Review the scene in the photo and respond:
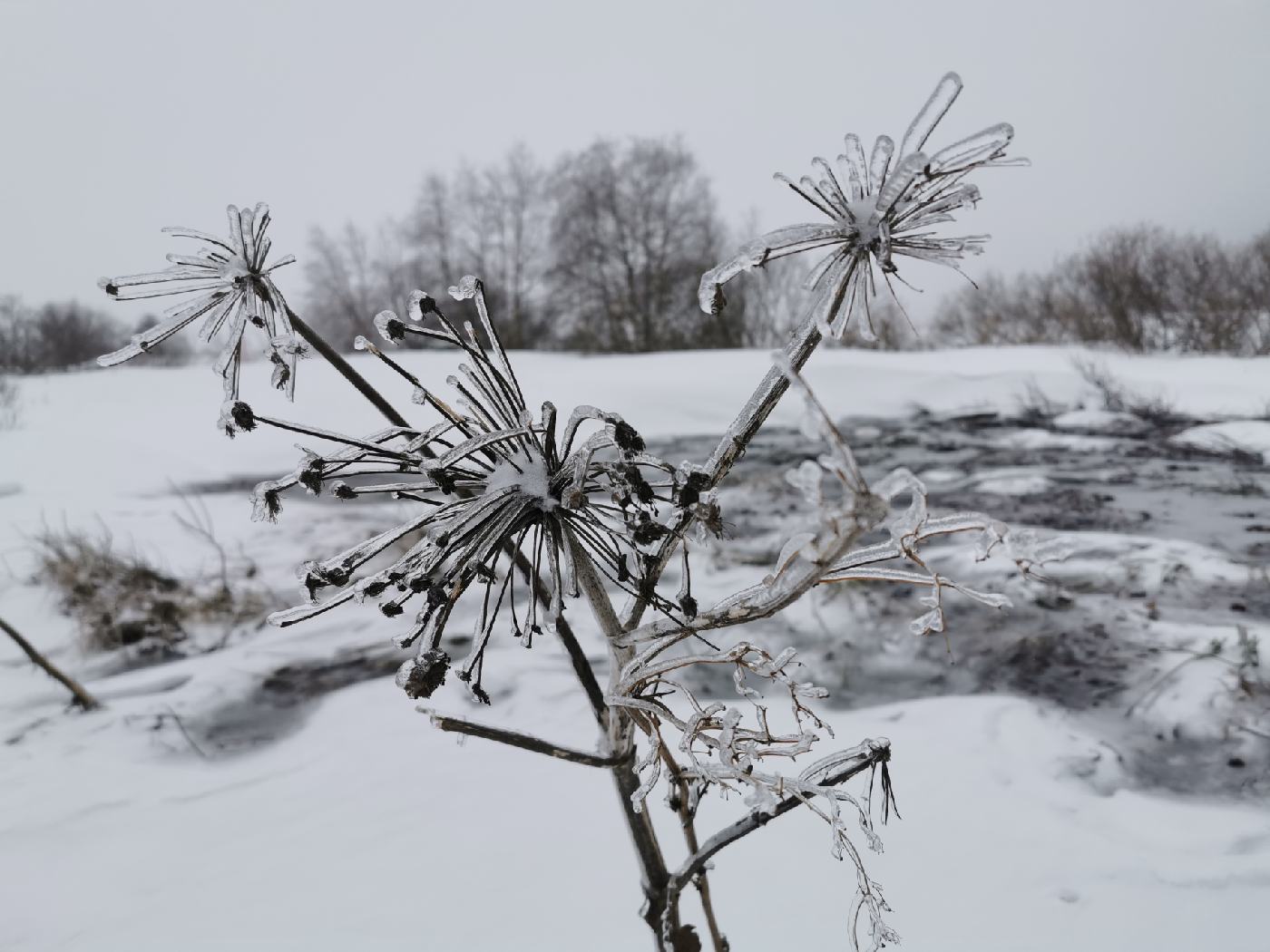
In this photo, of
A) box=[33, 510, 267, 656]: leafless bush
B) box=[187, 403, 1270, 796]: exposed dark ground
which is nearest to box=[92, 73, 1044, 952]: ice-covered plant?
box=[187, 403, 1270, 796]: exposed dark ground

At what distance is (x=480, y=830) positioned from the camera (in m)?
1.90

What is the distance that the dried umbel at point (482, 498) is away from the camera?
0.64 m

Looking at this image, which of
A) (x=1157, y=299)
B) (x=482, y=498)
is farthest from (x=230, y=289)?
(x=1157, y=299)

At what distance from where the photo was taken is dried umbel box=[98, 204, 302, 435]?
0.79m

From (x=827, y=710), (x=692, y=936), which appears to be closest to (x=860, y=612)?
(x=827, y=710)

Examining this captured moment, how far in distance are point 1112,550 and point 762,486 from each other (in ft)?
8.76

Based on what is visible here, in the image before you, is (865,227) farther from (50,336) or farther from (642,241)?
(50,336)

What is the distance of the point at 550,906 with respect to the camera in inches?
61.4

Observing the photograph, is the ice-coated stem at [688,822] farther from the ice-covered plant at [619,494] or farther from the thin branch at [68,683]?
the thin branch at [68,683]

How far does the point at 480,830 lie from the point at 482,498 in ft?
5.10

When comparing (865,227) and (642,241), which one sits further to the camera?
(642,241)

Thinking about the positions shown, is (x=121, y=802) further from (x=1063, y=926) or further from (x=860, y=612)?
(x=860, y=612)

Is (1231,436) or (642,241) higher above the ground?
(642,241)

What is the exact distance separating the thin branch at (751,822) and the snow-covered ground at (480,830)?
644 millimetres
